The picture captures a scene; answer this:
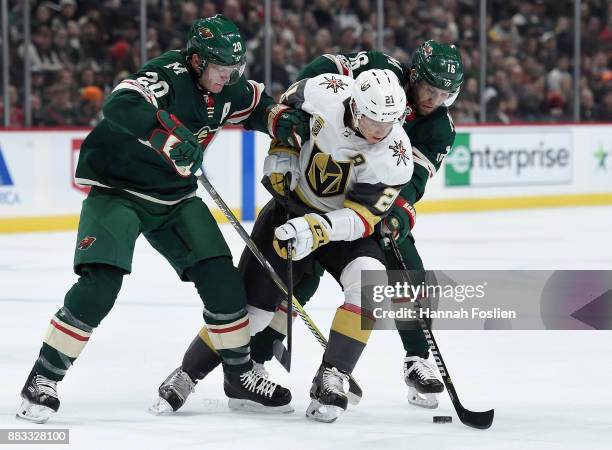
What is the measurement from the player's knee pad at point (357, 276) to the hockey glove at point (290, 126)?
41cm

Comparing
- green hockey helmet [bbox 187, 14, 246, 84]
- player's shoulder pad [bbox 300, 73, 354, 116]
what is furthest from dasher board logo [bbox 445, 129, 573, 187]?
green hockey helmet [bbox 187, 14, 246, 84]

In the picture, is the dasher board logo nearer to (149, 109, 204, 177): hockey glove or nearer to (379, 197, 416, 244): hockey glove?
(379, 197, 416, 244): hockey glove

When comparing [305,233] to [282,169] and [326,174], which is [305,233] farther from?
[282,169]

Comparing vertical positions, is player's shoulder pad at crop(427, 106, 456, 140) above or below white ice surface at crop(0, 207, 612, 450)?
above

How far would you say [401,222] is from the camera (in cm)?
378

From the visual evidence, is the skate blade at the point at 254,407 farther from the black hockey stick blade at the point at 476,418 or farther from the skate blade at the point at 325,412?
the black hockey stick blade at the point at 476,418

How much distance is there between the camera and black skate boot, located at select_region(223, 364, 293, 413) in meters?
3.73

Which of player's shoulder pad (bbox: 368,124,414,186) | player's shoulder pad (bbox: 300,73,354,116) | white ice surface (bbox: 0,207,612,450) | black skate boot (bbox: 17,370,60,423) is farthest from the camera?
player's shoulder pad (bbox: 300,73,354,116)

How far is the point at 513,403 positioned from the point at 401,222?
2.18 ft

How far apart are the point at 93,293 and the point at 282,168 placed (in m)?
0.70

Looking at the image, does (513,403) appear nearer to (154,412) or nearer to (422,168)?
(422,168)

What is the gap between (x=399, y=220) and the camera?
377 centimetres

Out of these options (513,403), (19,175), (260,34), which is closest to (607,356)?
(513,403)

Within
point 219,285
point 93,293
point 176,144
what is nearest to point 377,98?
point 176,144
